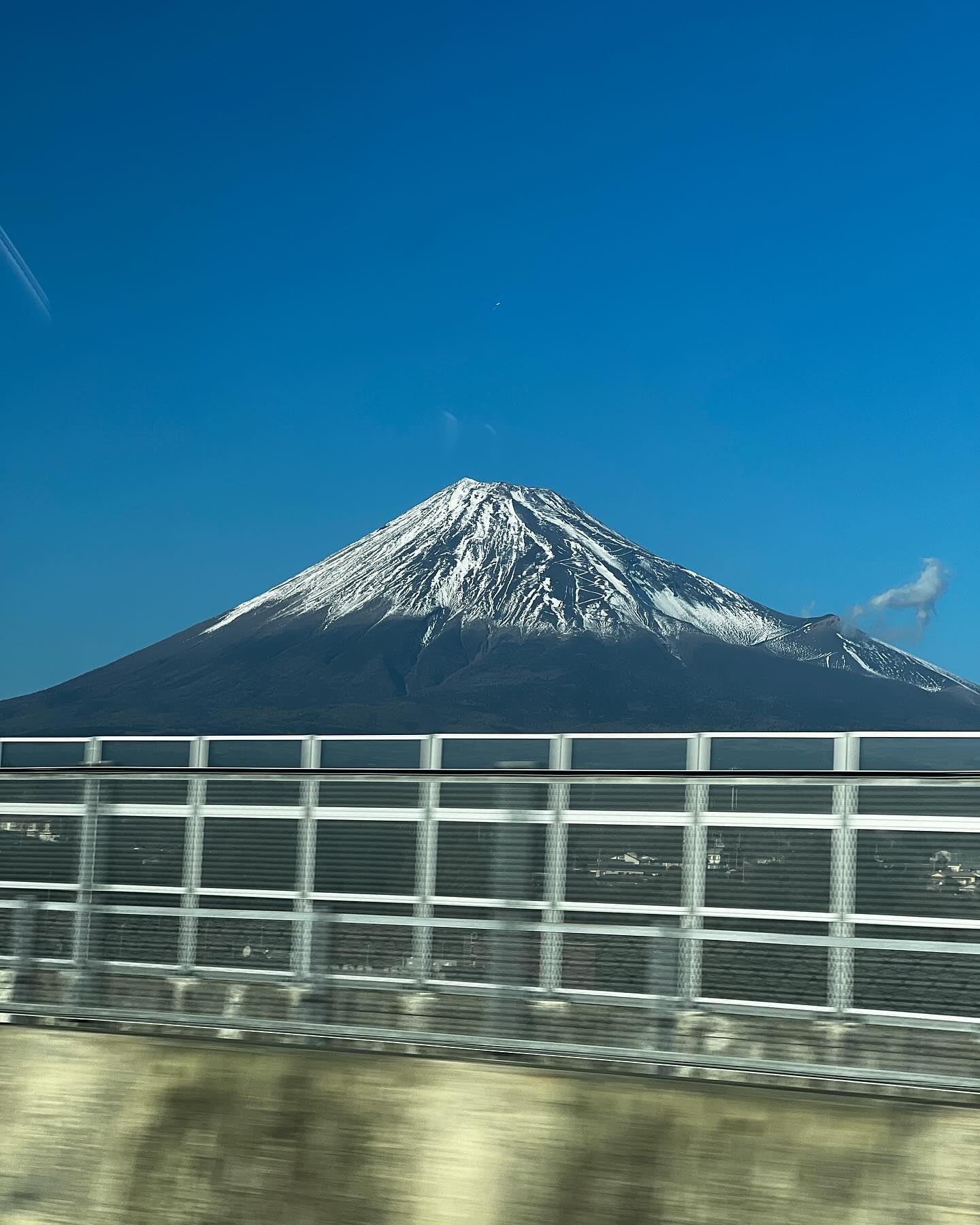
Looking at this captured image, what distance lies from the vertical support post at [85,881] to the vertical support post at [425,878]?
5.75ft

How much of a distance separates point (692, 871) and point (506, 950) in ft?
2.70

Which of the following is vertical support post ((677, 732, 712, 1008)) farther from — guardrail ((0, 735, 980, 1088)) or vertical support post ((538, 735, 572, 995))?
vertical support post ((538, 735, 572, 995))

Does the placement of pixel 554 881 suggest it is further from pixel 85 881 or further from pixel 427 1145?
pixel 85 881

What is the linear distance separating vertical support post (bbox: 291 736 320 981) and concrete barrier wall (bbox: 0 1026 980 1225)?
425 mm

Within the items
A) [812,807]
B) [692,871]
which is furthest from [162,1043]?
[812,807]

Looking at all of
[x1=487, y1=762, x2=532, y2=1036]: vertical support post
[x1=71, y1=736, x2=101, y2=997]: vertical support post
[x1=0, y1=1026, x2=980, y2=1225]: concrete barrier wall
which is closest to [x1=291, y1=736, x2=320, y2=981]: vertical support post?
[x1=0, y1=1026, x2=980, y2=1225]: concrete barrier wall

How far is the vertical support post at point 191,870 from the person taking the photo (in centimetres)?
823

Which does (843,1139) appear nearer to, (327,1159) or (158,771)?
(327,1159)

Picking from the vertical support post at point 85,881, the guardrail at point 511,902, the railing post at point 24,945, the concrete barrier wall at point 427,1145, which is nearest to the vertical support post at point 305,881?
the guardrail at point 511,902

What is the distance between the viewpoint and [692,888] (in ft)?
23.4

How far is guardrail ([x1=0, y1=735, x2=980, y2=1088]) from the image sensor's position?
A: 6.71 m

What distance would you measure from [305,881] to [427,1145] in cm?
152

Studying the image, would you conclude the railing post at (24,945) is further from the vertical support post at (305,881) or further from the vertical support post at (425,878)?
the vertical support post at (425,878)

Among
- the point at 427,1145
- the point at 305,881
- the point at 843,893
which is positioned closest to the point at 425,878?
the point at 305,881
